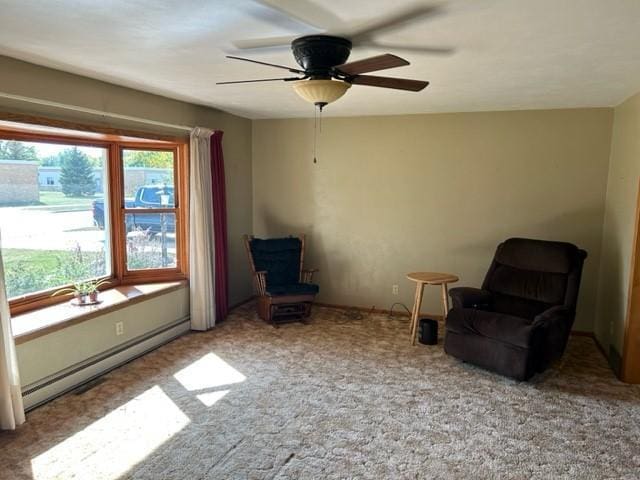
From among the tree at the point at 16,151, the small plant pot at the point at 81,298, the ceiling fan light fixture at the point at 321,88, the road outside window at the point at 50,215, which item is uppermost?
the ceiling fan light fixture at the point at 321,88

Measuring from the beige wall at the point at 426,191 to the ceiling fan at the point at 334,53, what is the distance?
254 centimetres

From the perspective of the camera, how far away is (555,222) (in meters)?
4.62

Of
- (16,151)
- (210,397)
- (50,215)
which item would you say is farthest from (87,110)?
(210,397)

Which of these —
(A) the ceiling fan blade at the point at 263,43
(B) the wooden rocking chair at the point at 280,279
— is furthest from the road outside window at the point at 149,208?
(A) the ceiling fan blade at the point at 263,43

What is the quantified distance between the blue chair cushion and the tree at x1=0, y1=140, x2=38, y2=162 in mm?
2485

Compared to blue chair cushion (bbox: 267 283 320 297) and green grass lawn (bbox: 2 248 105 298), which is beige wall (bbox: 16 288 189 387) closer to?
green grass lawn (bbox: 2 248 105 298)

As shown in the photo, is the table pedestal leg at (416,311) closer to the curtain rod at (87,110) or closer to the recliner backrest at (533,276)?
the recliner backrest at (533,276)

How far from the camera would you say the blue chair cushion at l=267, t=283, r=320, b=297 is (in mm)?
4750

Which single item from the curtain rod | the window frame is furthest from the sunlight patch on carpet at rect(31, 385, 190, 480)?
the curtain rod

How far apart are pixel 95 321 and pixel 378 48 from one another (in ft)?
9.77

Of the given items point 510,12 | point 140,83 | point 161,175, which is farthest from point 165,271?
point 510,12

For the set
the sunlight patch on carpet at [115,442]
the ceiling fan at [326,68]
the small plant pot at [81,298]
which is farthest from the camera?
the small plant pot at [81,298]

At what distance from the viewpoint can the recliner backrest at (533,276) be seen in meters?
3.95

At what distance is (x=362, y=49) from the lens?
8.32 ft
